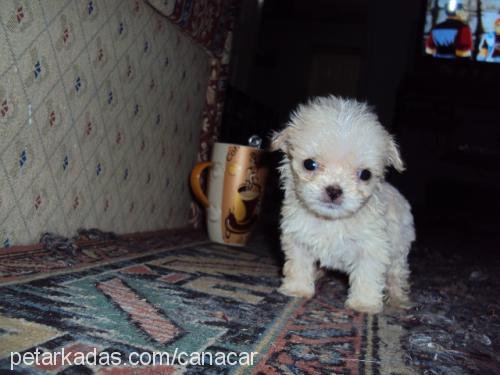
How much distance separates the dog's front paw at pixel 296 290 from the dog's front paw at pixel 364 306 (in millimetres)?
156

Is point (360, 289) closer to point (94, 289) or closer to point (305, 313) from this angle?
point (305, 313)

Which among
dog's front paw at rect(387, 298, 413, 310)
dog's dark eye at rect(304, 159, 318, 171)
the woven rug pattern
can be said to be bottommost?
dog's front paw at rect(387, 298, 413, 310)

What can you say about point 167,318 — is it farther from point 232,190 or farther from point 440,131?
point 440,131

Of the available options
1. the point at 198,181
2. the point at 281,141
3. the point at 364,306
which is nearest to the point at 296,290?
the point at 364,306

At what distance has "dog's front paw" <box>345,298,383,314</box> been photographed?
1.45 metres

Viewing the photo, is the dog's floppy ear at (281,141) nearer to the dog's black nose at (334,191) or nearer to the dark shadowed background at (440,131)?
the dog's black nose at (334,191)

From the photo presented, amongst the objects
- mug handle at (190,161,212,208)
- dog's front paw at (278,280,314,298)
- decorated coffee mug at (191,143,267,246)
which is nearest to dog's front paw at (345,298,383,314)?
dog's front paw at (278,280,314,298)

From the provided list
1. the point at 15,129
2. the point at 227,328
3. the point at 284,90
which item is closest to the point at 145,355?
the point at 227,328

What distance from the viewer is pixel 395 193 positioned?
178 cm

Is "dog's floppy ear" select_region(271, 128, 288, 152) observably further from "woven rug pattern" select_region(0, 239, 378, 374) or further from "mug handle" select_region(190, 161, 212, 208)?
"mug handle" select_region(190, 161, 212, 208)

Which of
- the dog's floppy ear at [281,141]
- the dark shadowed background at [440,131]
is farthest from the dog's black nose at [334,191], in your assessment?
the dark shadowed background at [440,131]

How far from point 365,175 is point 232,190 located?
1.03 metres

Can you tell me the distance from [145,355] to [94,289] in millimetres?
454

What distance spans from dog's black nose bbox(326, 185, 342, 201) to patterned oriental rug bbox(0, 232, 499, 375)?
0.38m
